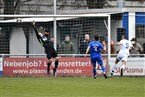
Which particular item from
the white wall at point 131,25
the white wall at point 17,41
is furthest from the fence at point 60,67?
the white wall at point 131,25

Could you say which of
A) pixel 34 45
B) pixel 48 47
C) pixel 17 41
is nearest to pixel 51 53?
pixel 48 47

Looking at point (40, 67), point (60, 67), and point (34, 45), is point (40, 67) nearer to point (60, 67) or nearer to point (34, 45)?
point (60, 67)

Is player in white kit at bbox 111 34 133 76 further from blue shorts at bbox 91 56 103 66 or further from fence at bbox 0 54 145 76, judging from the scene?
blue shorts at bbox 91 56 103 66

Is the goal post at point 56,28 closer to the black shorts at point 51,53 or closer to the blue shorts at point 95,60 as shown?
the black shorts at point 51,53

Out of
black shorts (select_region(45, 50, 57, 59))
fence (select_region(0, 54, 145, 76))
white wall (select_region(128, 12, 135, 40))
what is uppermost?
white wall (select_region(128, 12, 135, 40))

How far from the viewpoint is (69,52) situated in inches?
1065

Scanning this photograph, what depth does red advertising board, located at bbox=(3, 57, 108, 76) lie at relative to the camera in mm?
26016

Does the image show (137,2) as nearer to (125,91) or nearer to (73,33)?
(73,33)

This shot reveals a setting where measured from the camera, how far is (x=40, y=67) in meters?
26.1

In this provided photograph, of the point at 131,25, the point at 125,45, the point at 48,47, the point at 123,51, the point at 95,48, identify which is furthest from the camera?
the point at 131,25

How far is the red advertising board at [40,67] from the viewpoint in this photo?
85.4 ft

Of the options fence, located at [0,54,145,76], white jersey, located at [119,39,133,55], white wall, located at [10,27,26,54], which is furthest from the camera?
white wall, located at [10,27,26,54]

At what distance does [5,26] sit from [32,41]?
1.62 m

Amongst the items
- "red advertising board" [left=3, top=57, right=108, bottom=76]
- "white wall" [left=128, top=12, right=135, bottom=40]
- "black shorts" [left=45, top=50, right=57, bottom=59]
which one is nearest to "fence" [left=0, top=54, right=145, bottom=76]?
"red advertising board" [left=3, top=57, right=108, bottom=76]
